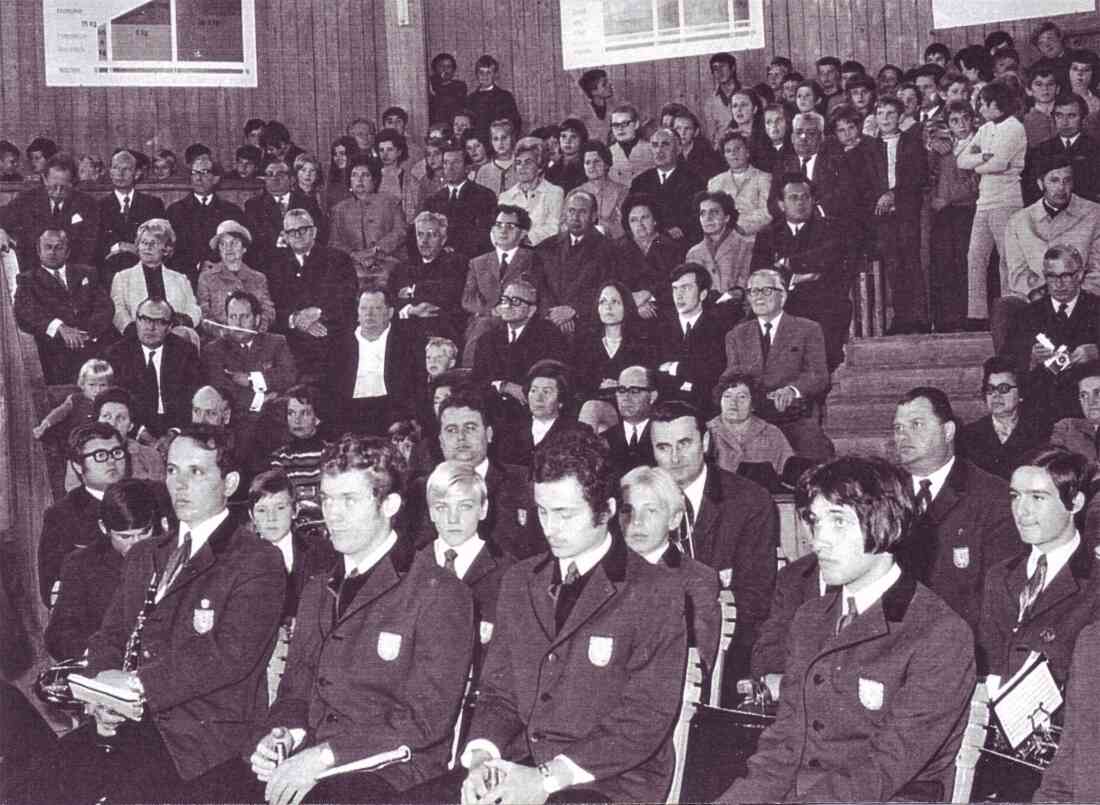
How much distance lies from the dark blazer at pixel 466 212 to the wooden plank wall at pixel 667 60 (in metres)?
2.52

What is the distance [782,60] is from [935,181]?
6.78 ft

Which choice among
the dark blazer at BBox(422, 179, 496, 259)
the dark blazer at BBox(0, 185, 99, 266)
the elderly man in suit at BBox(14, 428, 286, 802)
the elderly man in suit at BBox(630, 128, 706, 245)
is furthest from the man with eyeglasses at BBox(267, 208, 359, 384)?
the elderly man in suit at BBox(14, 428, 286, 802)

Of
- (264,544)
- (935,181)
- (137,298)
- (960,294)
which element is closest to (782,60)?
(935,181)

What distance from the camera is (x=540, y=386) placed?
17.4 ft

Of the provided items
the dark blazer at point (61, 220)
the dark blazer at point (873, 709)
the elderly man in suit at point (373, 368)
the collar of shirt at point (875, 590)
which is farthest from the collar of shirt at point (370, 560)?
the dark blazer at point (61, 220)

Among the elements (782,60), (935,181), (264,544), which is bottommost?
(264,544)

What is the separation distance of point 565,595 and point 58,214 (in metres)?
5.69

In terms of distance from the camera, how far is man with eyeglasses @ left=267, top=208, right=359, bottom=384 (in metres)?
6.82

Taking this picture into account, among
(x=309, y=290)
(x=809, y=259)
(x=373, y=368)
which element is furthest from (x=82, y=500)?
(x=809, y=259)

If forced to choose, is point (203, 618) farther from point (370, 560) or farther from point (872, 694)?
point (872, 694)

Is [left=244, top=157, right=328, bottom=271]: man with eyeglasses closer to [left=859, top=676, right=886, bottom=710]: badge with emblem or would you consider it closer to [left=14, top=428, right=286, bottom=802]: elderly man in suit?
[left=14, top=428, right=286, bottom=802]: elderly man in suit

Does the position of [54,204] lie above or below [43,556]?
above

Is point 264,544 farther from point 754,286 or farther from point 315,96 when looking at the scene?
point 315,96

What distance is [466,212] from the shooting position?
762 centimetres
